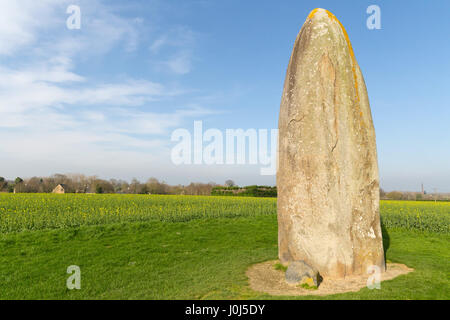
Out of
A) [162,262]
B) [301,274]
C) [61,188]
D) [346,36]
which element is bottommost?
[162,262]

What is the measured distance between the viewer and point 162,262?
9773mm

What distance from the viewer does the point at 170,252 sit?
11.1 metres

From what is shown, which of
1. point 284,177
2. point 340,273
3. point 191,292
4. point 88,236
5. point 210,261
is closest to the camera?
point 191,292

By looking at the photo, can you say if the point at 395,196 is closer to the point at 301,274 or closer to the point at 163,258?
the point at 163,258

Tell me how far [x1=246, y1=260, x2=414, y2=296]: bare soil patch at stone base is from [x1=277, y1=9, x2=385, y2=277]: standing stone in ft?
0.80

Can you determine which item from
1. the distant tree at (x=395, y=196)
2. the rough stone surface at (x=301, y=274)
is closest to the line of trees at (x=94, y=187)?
the distant tree at (x=395, y=196)

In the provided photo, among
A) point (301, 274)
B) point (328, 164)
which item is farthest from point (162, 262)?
point (328, 164)

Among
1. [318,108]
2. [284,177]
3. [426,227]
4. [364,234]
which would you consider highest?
[318,108]

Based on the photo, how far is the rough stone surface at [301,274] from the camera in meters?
7.25

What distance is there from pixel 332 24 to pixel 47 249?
12769 mm

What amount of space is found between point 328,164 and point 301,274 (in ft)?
9.43
